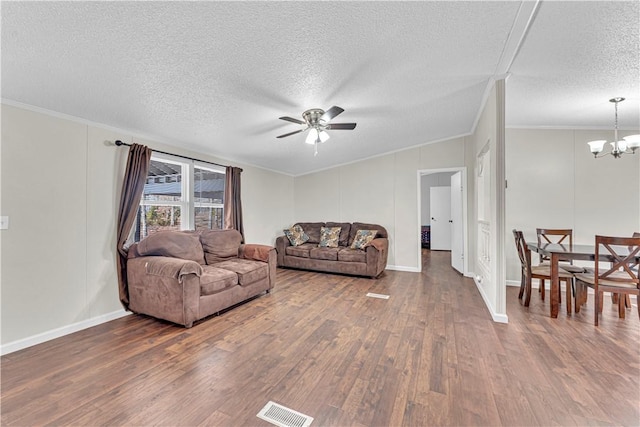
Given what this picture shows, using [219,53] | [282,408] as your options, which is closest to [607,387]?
[282,408]

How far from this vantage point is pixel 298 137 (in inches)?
166

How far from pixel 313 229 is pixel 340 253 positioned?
50.5 inches

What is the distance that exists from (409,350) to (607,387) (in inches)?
50.6

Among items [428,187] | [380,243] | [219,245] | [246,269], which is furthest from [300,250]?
[428,187]

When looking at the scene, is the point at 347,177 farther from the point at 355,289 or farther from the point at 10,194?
the point at 10,194

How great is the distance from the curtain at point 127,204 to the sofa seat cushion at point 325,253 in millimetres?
3064

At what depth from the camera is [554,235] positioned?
13.3 feet

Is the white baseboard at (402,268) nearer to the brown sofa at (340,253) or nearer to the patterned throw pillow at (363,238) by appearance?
the brown sofa at (340,253)

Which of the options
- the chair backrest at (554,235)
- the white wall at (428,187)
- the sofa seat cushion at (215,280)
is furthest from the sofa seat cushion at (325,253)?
the white wall at (428,187)

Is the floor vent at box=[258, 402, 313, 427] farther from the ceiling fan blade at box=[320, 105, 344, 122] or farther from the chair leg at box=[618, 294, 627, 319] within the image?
the chair leg at box=[618, 294, 627, 319]

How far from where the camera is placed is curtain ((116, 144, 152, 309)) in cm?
302

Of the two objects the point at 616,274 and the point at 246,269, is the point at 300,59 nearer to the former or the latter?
the point at 246,269

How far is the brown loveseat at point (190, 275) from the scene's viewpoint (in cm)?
271

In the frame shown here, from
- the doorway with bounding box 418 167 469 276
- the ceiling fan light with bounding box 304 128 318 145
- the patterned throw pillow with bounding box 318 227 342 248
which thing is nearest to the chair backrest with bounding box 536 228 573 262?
the doorway with bounding box 418 167 469 276
